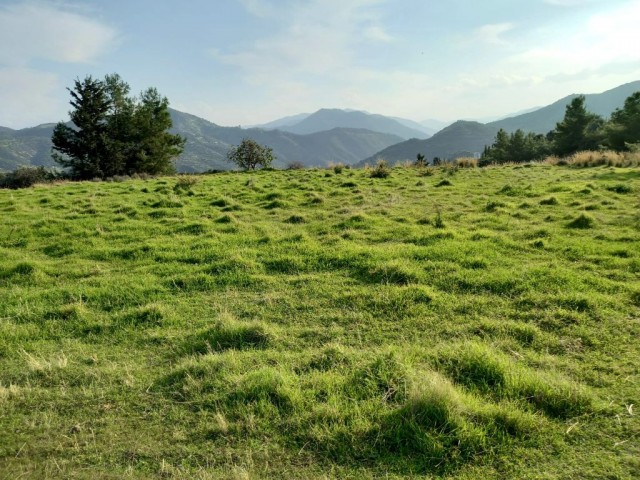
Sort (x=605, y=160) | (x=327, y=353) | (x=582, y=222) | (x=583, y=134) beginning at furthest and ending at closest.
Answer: (x=583, y=134) < (x=605, y=160) < (x=582, y=222) < (x=327, y=353)

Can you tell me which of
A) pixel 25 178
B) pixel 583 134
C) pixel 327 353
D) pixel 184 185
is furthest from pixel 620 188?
pixel 25 178

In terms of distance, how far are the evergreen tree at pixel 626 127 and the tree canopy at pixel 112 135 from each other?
57.8 m

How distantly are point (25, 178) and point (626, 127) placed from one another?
66356 millimetres

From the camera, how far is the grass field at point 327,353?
134 inches

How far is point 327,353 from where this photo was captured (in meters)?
4.98

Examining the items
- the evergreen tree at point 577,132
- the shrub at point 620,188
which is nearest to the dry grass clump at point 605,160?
the shrub at point 620,188

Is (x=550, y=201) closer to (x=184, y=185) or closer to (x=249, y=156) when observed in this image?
(x=184, y=185)

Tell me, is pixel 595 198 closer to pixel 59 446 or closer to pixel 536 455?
pixel 536 455

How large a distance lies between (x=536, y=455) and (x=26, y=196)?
23.9m

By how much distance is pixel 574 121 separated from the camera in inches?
2067

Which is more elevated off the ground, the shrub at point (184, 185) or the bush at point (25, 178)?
the bush at point (25, 178)

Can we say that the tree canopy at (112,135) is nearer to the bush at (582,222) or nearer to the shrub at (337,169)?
the shrub at (337,169)

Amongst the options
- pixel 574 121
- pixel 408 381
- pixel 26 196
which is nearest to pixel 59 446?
pixel 408 381

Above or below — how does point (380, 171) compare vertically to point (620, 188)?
above
